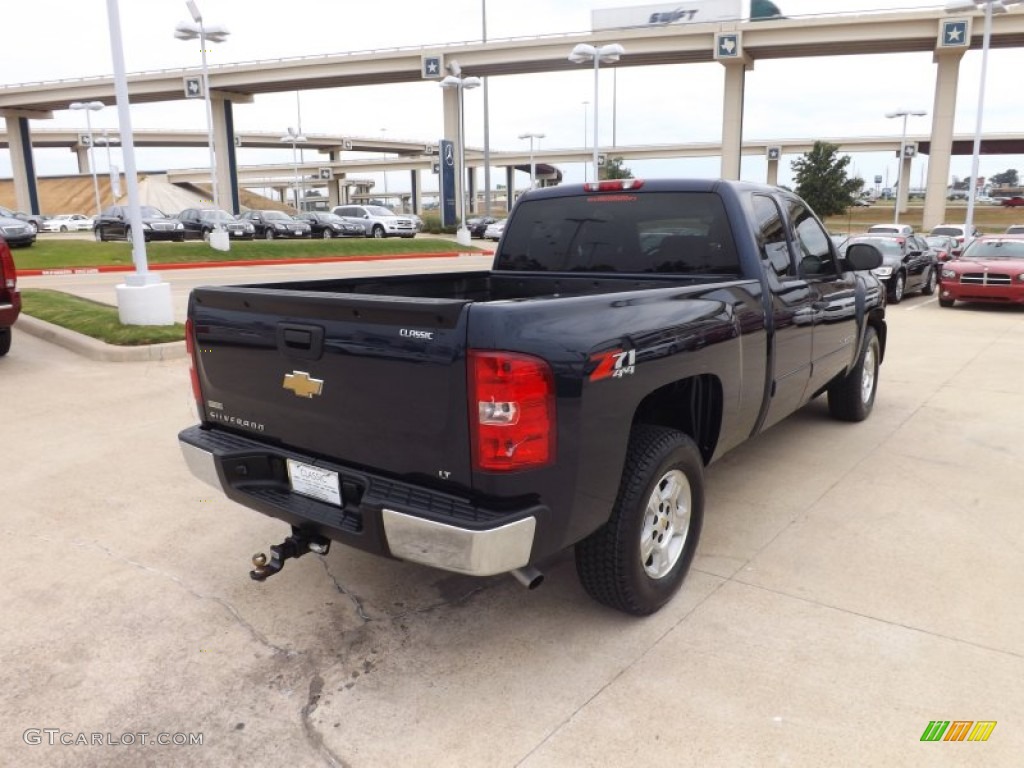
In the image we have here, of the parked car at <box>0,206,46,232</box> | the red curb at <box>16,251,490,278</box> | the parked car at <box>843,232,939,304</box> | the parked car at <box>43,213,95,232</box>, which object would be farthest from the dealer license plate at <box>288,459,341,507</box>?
the parked car at <box>43,213,95,232</box>

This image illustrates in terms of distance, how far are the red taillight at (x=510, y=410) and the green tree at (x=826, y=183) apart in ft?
152

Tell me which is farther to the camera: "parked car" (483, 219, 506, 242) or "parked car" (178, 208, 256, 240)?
"parked car" (483, 219, 506, 242)

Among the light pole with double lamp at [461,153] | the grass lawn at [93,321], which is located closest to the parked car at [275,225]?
the light pole with double lamp at [461,153]

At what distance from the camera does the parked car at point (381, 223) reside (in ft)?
128

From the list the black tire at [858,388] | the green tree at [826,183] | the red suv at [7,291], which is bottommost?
the black tire at [858,388]

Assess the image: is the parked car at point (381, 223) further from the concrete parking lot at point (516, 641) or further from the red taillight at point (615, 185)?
the red taillight at point (615, 185)

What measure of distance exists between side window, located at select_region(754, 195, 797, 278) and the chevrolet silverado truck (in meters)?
0.02

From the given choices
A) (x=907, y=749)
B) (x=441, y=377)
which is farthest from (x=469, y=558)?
(x=907, y=749)

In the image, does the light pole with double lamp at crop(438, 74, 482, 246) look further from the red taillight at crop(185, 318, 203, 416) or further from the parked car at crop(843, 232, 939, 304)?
the red taillight at crop(185, 318, 203, 416)

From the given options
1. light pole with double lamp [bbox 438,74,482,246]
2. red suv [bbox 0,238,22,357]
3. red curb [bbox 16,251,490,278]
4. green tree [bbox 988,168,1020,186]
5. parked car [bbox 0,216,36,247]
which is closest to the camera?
red suv [bbox 0,238,22,357]

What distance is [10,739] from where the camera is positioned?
262 cm

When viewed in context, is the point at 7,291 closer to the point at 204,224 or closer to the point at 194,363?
the point at 194,363

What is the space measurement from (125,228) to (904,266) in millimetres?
27048

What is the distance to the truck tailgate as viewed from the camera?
2.63 meters
